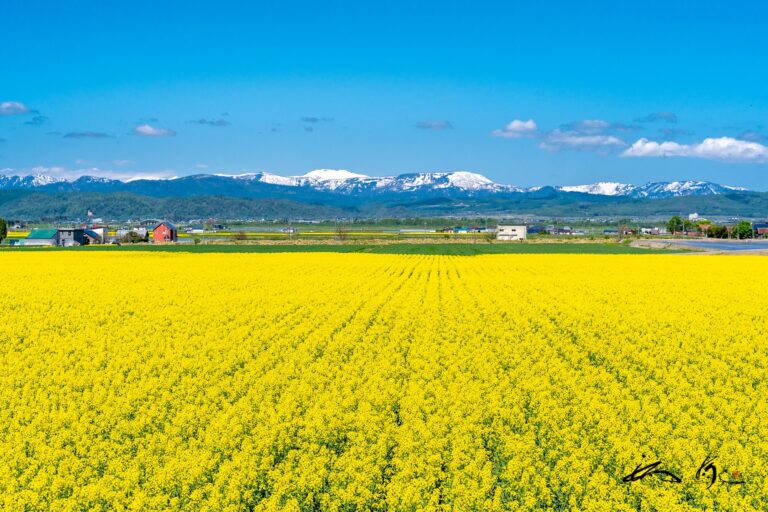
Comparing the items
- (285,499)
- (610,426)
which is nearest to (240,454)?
(285,499)

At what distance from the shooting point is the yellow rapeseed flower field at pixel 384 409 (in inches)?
340

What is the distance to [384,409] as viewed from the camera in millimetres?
11625

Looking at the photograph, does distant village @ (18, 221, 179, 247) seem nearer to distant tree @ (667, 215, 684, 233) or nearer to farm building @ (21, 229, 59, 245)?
farm building @ (21, 229, 59, 245)

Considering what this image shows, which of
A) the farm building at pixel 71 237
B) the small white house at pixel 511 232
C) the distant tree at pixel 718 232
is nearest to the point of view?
the farm building at pixel 71 237

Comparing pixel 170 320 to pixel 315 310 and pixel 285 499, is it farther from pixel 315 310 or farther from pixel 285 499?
pixel 285 499

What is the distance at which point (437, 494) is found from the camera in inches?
331
